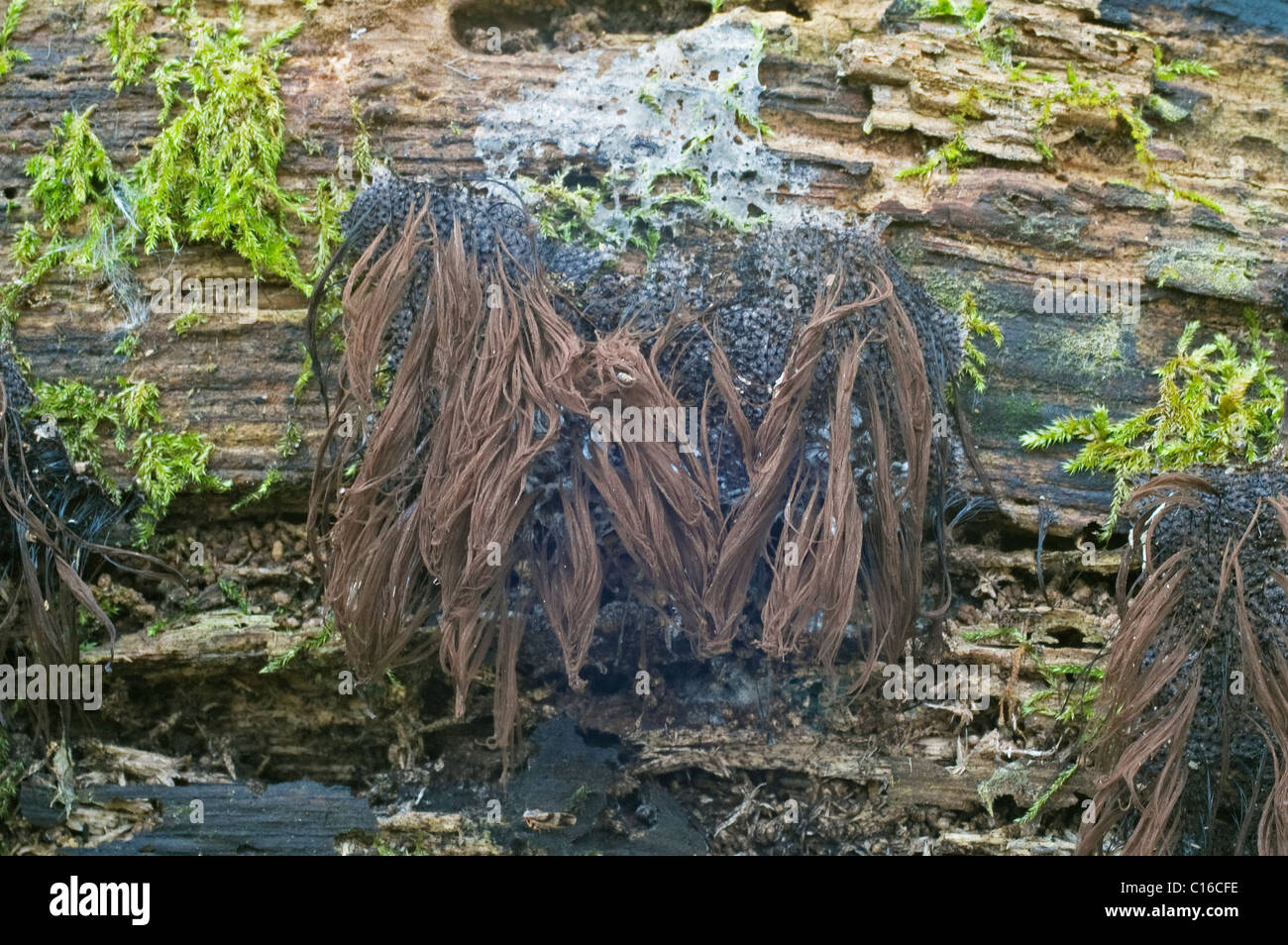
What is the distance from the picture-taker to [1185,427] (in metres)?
3.41

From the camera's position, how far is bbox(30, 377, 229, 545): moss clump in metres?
3.37

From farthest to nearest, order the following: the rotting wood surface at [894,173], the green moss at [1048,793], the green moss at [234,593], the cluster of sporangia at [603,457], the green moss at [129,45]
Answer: the green moss at [129,45] → the rotting wood surface at [894,173] → the green moss at [234,593] → the green moss at [1048,793] → the cluster of sporangia at [603,457]

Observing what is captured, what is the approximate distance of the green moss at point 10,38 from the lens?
12.0ft

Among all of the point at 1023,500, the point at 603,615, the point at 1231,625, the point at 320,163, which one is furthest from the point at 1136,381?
the point at 320,163

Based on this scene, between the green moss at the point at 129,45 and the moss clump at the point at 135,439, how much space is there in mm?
988

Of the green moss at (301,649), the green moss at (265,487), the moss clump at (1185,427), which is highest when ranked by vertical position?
the moss clump at (1185,427)

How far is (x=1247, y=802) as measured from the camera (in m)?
2.94

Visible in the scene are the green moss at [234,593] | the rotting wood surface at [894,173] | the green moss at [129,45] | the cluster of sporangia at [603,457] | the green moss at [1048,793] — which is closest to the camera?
the cluster of sporangia at [603,457]

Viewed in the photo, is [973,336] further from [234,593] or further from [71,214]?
[71,214]

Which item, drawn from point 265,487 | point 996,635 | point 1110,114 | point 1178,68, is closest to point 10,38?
point 265,487

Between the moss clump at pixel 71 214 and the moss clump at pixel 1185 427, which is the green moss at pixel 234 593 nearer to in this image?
the moss clump at pixel 71 214

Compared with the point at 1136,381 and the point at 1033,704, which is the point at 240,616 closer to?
the point at 1033,704

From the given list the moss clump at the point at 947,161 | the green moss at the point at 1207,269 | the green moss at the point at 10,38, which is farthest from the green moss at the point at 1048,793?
the green moss at the point at 10,38

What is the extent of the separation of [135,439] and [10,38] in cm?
144
